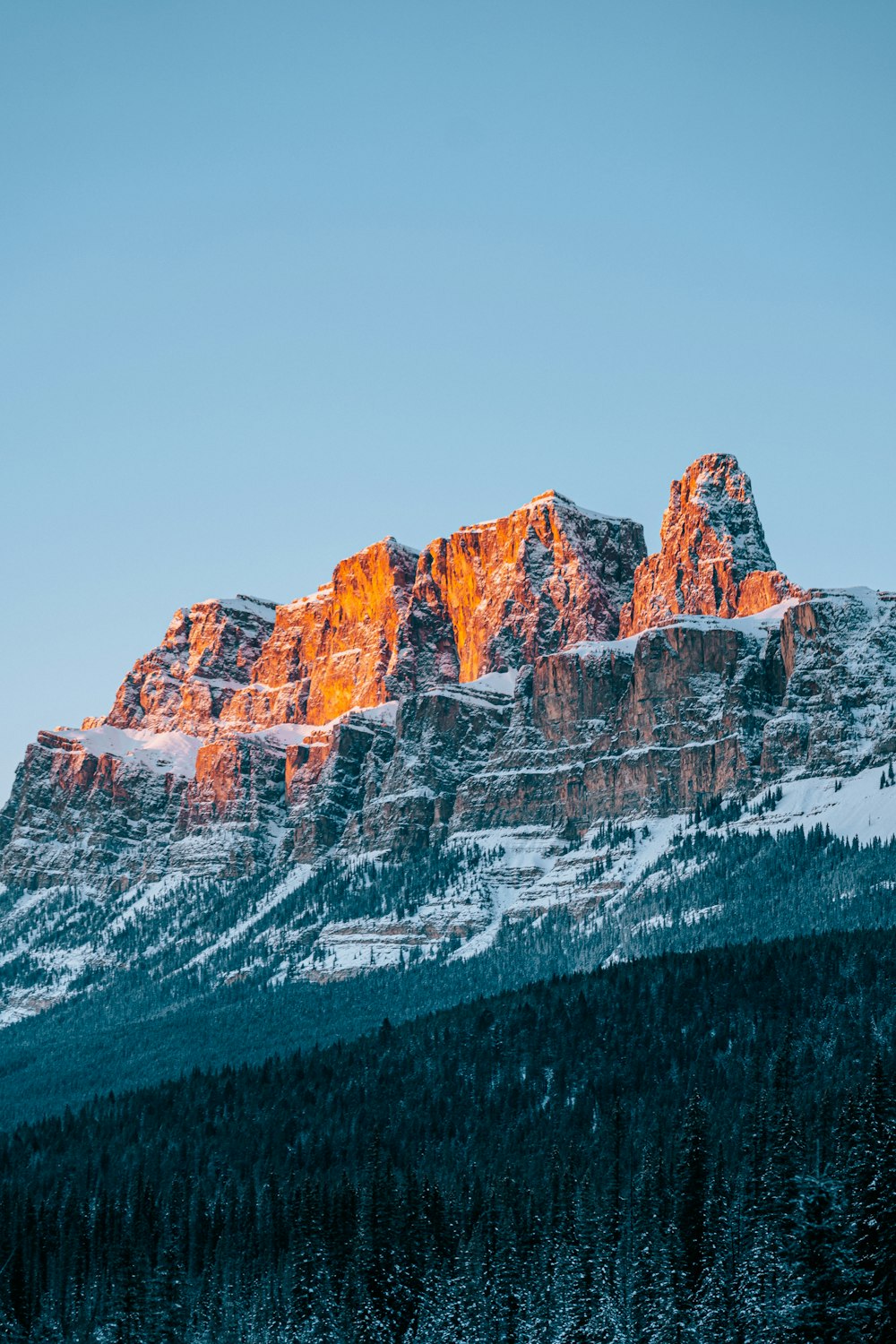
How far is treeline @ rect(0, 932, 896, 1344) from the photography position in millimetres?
115125

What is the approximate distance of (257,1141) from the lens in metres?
193

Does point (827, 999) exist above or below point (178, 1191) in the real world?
above

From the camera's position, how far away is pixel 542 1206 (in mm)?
147000

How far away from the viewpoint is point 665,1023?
198625 millimetres

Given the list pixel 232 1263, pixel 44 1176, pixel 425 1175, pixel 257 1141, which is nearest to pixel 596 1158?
pixel 425 1175

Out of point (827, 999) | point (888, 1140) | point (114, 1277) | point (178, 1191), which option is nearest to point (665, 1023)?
point (827, 999)

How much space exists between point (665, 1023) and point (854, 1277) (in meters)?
103

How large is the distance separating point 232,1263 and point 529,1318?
32.1m

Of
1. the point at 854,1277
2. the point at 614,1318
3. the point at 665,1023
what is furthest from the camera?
the point at 665,1023

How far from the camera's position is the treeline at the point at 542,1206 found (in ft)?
378

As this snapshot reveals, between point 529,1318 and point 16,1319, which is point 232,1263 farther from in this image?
point 529,1318

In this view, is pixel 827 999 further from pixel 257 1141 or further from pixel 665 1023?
pixel 257 1141

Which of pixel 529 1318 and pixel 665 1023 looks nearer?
pixel 529 1318

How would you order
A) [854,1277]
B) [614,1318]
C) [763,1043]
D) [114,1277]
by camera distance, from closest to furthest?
1. [854,1277]
2. [614,1318]
3. [114,1277]
4. [763,1043]
